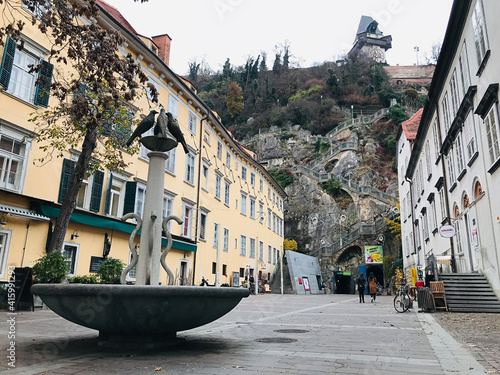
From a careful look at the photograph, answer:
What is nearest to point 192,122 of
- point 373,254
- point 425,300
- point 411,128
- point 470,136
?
point 470,136

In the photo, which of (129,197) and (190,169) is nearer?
(129,197)

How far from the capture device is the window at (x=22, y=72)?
13.6 meters

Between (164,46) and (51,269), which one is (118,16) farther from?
(51,269)

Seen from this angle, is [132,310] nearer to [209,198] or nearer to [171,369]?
[171,369]

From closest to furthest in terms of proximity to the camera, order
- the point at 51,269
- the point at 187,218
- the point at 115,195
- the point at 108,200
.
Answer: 1. the point at 51,269
2. the point at 108,200
3. the point at 115,195
4. the point at 187,218

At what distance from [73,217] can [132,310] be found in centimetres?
1127

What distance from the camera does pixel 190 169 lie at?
84.3ft

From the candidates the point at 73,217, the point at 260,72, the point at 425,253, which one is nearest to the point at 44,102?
the point at 73,217

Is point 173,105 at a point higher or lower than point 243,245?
higher

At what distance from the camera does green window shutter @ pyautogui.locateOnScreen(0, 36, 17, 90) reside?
13348mm

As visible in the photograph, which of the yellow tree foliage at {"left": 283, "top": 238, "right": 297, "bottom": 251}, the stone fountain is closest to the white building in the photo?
the stone fountain

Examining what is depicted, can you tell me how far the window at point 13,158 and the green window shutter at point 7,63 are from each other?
149 centimetres

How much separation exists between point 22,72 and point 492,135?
667 inches

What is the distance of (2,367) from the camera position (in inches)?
177
